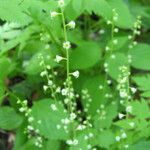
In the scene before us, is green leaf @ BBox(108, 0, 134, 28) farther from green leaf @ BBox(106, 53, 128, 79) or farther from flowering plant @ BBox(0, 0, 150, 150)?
green leaf @ BBox(106, 53, 128, 79)

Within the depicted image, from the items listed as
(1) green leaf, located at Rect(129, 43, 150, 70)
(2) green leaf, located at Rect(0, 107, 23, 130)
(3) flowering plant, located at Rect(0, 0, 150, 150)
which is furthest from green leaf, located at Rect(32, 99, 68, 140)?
(1) green leaf, located at Rect(129, 43, 150, 70)

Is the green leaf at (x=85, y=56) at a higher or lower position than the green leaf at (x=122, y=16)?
lower

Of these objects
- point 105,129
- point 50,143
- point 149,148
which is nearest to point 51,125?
point 50,143

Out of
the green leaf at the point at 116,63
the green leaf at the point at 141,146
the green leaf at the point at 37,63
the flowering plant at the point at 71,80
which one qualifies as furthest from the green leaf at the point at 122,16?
the green leaf at the point at 141,146

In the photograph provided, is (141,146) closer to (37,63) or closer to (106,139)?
(106,139)

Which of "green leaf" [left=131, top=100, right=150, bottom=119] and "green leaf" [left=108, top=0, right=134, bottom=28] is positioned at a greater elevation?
"green leaf" [left=108, top=0, right=134, bottom=28]

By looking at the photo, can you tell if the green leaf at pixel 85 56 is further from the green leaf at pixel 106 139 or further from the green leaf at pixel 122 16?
the green leaf at pixel 106 139

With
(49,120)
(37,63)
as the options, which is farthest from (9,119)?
(37,63)
